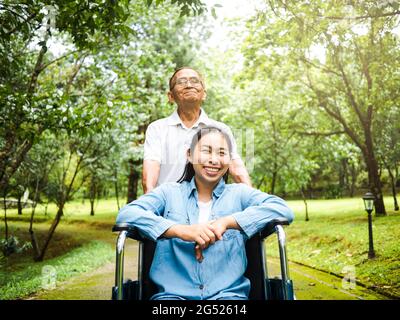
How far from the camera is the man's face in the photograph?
93.0 inches

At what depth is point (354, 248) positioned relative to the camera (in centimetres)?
668

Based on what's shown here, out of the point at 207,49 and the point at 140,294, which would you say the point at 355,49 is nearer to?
the point at 140,294

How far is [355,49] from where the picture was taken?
21.4 ft

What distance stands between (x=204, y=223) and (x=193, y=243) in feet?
0.52

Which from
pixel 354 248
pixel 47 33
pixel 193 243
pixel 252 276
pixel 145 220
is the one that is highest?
pixel 47 33

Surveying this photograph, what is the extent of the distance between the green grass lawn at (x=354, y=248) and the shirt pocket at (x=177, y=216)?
11.9ft

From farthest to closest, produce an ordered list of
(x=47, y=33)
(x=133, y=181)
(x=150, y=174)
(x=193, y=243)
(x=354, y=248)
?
(x=133, y=181), (x=354, y=248), (x=47, y=33), (x=150, y=174), (x=193, y=243)

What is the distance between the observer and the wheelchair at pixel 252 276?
163cm

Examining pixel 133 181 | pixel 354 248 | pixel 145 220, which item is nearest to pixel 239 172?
pixel 145 220

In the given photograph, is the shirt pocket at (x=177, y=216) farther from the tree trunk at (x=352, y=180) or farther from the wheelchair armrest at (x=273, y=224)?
the tree trunk at (x=352, y=180)

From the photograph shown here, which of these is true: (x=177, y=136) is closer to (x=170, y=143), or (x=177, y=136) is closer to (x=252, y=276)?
(x=170, y=143)

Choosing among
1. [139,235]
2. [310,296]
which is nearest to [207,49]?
[310,296]

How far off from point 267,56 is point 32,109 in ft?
17.7
